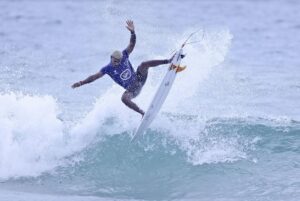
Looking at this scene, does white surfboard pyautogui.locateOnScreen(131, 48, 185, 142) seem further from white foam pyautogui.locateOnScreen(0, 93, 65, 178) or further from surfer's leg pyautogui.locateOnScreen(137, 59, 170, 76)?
white foam pyautogui.locateOnScreen(0, 93, 65, 178)

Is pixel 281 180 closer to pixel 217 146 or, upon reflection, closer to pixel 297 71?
pixel 217 146

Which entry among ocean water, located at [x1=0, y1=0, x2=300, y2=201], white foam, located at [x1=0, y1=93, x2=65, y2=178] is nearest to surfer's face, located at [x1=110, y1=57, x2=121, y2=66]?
ocean water, located at [x1=0, y1=0, x2=300, y2=201]

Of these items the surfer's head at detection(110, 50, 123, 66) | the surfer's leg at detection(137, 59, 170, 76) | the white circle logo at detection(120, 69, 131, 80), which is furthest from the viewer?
the white circle logo at detection(120, 69, 131, 80)

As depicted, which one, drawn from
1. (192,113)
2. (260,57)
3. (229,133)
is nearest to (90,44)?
(260,57)

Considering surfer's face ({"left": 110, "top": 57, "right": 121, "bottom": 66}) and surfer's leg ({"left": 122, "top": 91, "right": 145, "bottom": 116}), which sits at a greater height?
surfer's face ({"left": 110, "top": 57, "right": 121, "bottom": 66})

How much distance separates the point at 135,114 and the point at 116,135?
2.15 feet

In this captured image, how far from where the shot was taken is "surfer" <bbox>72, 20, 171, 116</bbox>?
518 inches

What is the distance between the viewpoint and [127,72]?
13430 millimetres

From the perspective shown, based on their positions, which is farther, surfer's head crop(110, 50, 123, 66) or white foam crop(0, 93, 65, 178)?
white foam crop(0, 93, 65, 178)

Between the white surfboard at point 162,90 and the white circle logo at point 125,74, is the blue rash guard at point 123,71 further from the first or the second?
the white surfboard at point 162,90

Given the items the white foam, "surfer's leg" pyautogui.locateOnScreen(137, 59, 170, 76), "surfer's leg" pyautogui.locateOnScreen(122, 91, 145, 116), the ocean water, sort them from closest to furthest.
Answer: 1. "surfer's leg" pyautogui.locateOnScreen(137, 59, 170, 76)
2. "surfer's leg" pyautogui.locateOnScreen(122, 91, 145, 116)
3. the ocean water
4. the white foam

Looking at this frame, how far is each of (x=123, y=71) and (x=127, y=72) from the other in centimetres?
9

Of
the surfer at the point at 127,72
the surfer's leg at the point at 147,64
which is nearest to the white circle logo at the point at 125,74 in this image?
the surfer at the point at 127,72

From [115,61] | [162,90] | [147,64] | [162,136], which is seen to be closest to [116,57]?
[115,61]
